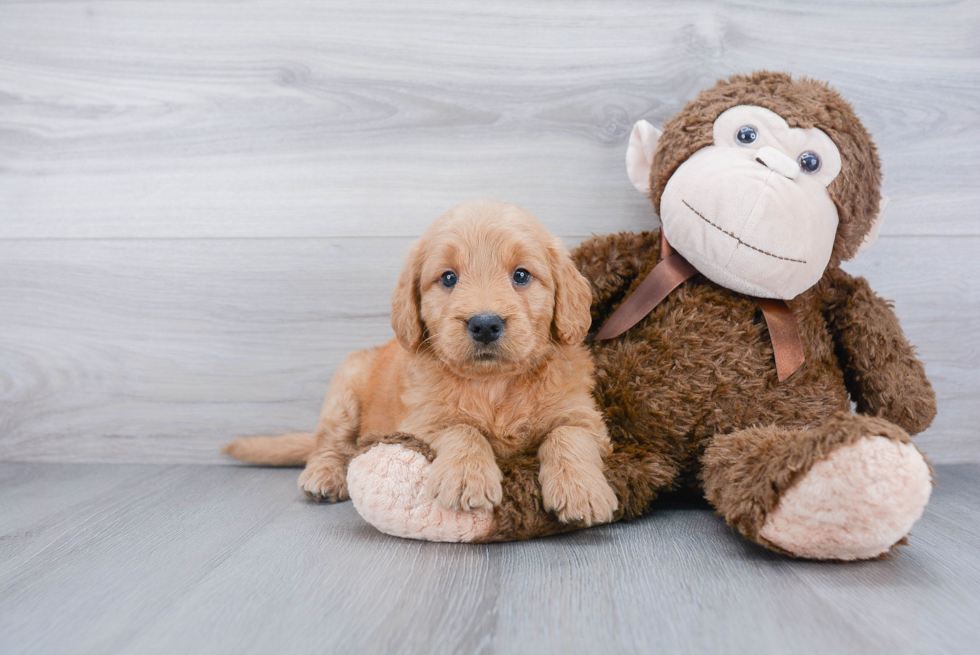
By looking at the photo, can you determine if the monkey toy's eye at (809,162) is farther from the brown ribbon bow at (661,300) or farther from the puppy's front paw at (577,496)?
the puppy's front paw at (577,496)

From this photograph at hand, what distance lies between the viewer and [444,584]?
106 centimetres

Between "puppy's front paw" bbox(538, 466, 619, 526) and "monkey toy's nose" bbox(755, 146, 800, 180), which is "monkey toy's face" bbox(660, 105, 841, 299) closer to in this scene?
"monkey toy's nose" bbox(755, 146, 800, 180)

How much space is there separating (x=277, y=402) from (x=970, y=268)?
→ 2.11 meters

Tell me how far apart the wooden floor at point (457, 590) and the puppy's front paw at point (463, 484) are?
0.35ft

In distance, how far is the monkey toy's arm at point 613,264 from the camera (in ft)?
5.13

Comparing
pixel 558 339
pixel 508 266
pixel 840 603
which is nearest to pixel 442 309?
pixel 508 266

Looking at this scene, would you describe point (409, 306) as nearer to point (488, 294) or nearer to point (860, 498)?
point (488, 294)

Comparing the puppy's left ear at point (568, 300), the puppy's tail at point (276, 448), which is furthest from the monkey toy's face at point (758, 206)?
the puppy's tail at point (276, 448)

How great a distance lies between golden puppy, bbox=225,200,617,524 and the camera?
4.00ft

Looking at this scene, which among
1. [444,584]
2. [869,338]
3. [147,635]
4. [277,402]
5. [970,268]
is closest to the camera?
[147,635]

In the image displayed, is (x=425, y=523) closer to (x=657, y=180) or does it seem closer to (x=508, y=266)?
(x=508, y=266)

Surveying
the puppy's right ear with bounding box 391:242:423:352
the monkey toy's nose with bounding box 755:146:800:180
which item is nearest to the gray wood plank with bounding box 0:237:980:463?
the puppy's right ear with bounding box 391:242:423:352

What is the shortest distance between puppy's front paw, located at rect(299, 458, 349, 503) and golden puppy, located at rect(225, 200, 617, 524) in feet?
0.83

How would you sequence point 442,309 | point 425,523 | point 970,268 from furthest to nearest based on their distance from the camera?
point 970,268 → point 442,309 → point 425,523
